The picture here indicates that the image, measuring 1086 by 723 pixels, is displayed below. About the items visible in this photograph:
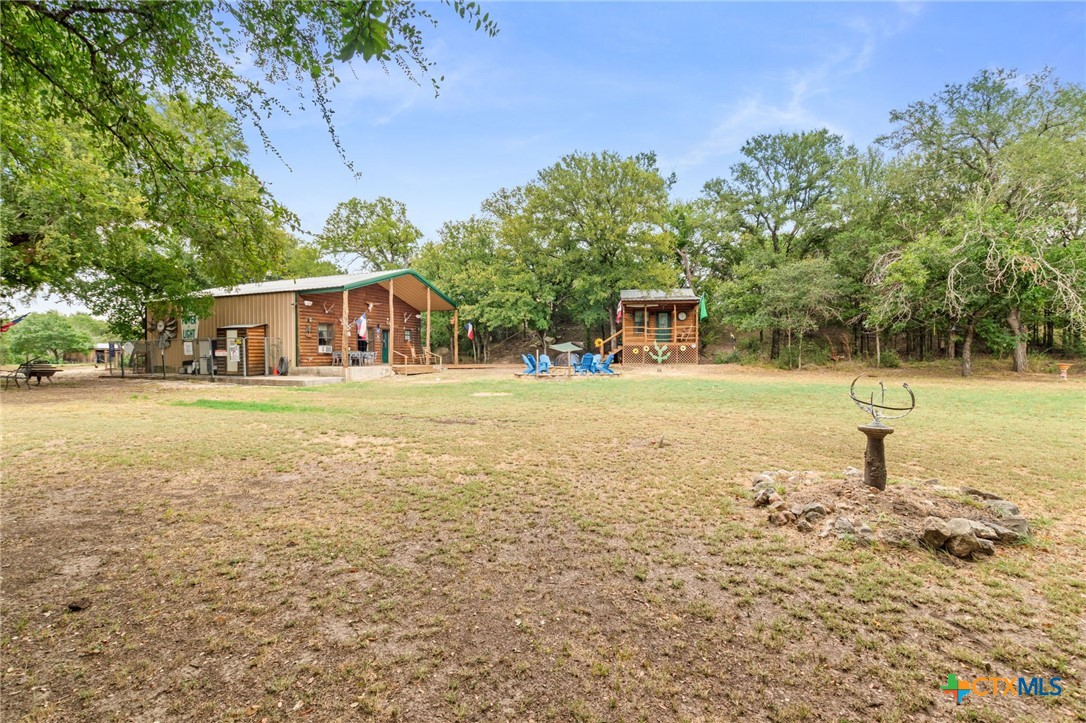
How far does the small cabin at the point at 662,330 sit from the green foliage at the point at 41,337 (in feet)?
150

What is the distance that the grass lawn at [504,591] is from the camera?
170cm

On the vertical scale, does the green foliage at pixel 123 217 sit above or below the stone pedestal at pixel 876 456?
above

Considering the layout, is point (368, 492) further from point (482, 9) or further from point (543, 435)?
point (482, 9)

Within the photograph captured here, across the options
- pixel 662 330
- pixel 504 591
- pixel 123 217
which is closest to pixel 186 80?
pixel 504 591

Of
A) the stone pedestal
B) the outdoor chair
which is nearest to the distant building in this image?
the outdoor chair

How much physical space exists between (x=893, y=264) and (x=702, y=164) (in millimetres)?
16979

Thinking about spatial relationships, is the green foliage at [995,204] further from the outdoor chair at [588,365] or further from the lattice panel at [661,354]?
the outdoor chair at [588,365]

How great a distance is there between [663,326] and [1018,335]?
48.8ft

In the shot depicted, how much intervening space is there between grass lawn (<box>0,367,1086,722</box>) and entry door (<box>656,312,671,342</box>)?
21436 mm

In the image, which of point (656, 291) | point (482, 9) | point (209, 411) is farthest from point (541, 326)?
point (482, 9)

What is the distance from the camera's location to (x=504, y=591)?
246cm

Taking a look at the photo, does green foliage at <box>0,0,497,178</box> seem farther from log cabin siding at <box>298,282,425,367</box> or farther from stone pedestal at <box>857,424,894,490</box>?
log cabin siding at <box>298,282,425,367</box>

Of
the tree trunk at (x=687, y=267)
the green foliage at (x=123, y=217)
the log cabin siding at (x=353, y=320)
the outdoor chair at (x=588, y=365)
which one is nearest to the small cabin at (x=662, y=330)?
the tree trunk at (x=687, y=267)

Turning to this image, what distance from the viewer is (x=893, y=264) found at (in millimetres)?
15453
